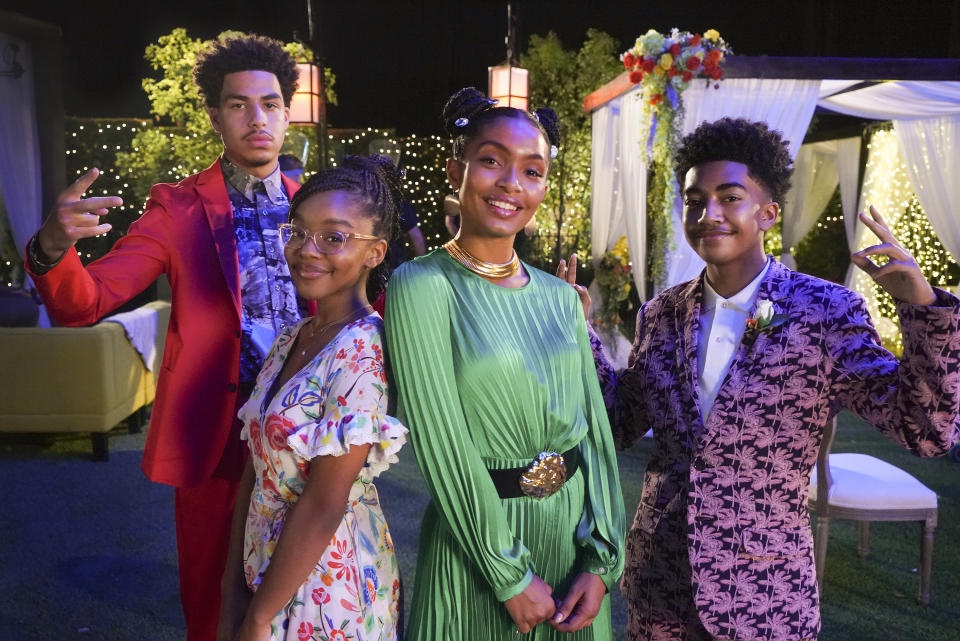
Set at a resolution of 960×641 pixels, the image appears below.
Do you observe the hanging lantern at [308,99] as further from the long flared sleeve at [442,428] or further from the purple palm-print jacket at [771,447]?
the long flared sleeve at [442,428]

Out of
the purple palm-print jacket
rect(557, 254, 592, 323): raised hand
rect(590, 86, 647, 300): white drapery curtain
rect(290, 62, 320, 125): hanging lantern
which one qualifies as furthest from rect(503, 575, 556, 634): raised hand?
rect(290, 62, 320, 125): hanging lantern

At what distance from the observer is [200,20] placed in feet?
38.4

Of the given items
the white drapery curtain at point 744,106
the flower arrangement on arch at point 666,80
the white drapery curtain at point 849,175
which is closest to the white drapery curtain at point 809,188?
the white drapery curtain at point 849,175

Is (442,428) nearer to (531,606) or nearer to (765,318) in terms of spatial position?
(531,606)

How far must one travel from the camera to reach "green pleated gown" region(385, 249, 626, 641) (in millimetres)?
1332

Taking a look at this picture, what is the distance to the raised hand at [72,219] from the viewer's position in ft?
5.28

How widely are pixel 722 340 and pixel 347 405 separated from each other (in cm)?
92

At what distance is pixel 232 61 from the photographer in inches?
80.4

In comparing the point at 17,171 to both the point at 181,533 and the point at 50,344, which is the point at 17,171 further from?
the point at 181,533

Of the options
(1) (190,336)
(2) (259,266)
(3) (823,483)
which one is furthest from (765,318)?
(3) (823,483)

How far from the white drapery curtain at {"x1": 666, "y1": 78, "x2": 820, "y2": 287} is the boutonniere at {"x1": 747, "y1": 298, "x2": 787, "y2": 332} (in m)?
4.84

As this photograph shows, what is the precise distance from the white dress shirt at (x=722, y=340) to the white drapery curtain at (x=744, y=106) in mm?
4770

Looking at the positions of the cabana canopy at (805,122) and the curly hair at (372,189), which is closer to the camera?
the curly hair at (372,189)

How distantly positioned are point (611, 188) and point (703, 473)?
7368 millimetres
